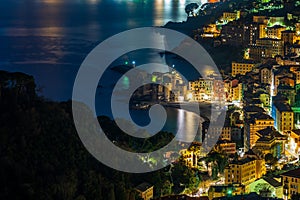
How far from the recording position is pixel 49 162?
524 cm

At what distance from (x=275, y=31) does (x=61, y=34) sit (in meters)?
5.48

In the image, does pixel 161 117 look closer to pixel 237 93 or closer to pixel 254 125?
pixel 237 93

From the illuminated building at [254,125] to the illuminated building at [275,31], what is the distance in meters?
4.46

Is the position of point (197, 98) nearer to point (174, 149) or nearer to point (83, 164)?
point (174, 149)

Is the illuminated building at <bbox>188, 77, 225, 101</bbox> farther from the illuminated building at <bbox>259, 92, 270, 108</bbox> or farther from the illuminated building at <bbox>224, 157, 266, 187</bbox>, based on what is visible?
the illuminated building at <bbox>224, 157, 266, 187</bbox>

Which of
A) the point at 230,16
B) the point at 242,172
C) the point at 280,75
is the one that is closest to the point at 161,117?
the point at 280,75

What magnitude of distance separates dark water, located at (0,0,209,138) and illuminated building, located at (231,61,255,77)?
213 centimetres

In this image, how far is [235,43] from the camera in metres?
13.2

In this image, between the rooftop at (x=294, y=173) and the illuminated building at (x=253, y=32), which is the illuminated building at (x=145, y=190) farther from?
the illuminated building at (x=253, y=32)

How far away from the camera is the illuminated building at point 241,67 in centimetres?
1106

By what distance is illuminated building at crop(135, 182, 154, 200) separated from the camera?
5.60 meters

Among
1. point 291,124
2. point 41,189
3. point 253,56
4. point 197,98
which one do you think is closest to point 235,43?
point 253,56

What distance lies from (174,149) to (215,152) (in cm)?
38

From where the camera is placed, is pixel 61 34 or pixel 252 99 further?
pixel 61 34
